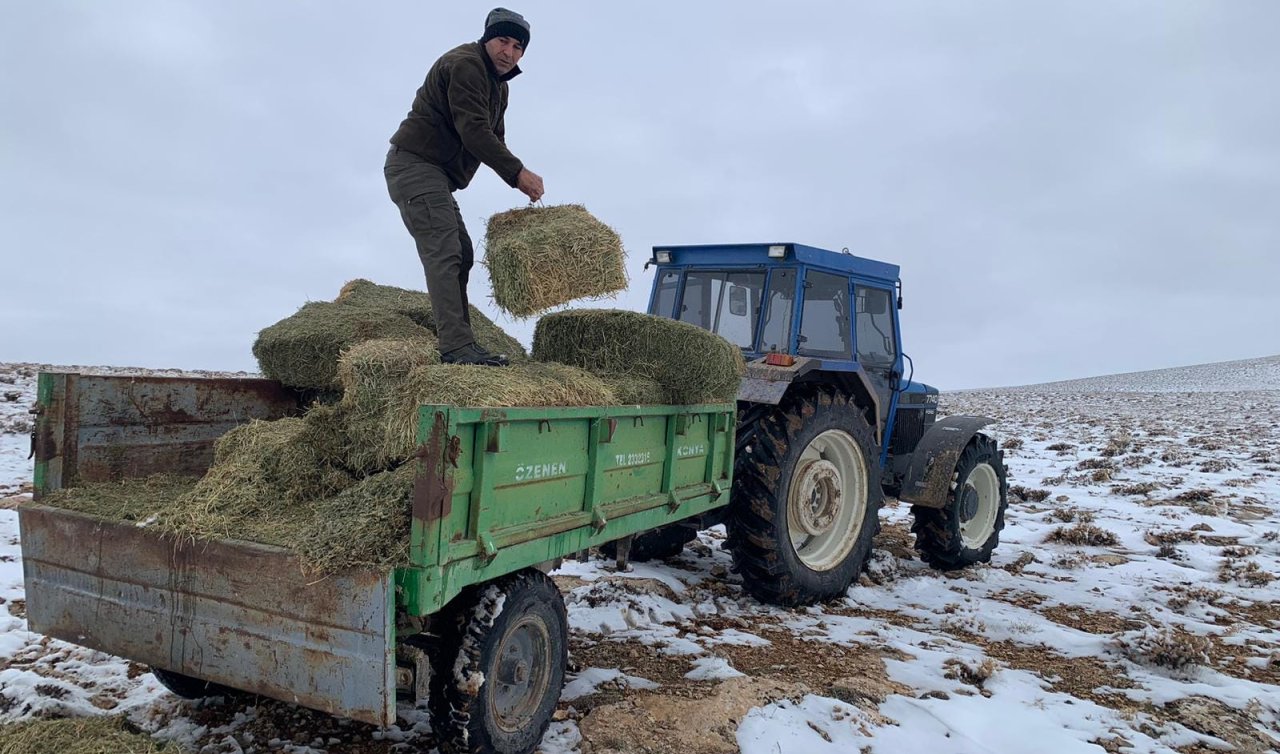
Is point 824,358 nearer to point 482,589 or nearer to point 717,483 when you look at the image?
point 717,483

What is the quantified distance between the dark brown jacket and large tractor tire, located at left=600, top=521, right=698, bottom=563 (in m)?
3.24

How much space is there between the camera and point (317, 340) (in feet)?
15.7

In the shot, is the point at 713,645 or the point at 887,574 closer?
the point at 713,645

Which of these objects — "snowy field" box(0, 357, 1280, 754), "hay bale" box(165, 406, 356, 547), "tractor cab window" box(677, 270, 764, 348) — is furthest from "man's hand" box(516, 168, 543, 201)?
"snowy field" box(0, 357, 1280, 754)

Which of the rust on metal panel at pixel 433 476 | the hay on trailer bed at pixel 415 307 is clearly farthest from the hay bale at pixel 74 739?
the hay on trailer bed at pixel 415 307

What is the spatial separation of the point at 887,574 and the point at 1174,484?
6538 millimetres

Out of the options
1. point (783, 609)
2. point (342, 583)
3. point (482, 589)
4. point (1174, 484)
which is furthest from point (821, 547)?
point (1174, 484)

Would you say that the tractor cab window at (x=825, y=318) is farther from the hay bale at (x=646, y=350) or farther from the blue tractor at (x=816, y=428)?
the hay bale at (x=646, y=350)

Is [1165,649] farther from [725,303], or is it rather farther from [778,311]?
[725,303]

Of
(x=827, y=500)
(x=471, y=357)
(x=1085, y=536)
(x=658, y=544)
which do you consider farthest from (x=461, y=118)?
(x=1085, y=536)

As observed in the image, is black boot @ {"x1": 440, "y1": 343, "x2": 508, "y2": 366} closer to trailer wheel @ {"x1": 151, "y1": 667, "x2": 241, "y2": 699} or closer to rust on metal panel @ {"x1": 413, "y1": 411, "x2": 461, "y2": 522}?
rust on metal panel @ {"x1": 413, "y1": 411, "x2": 461, "y2": 522}

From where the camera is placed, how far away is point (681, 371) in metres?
4.75

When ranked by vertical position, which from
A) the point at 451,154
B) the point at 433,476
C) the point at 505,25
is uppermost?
the point at 505,25

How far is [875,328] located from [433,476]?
501 cm
